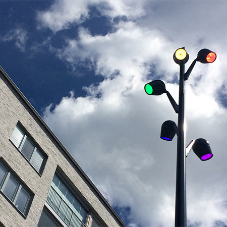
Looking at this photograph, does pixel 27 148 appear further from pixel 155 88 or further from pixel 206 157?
pixel 206 157

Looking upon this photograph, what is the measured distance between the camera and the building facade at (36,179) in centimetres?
1634

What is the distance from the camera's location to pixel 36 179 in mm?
17734

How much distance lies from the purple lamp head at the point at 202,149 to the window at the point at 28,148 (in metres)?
12.0

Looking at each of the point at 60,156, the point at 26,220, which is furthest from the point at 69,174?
the point at 26,220

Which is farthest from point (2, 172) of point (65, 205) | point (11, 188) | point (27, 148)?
point (65, 205)

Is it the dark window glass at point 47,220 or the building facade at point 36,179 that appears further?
the dark window glass at point 47,220

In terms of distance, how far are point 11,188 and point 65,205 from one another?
4233 millimetres

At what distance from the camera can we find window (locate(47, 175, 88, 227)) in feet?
61.9

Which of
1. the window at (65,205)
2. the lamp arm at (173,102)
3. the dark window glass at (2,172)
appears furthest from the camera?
the window at (65,205)

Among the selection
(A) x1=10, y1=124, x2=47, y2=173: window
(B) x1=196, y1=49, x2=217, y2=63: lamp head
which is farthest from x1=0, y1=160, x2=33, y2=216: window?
(B) x1=196, y1=49, x2=217, y2=63: lamp head

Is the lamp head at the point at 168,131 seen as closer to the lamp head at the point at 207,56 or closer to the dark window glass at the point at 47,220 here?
the lamp head at the point at 207,56

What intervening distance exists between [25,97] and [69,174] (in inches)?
205

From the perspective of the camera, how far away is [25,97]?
18.9 metres

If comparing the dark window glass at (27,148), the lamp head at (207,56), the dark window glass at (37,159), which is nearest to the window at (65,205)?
the dark window glass at (37,159)
